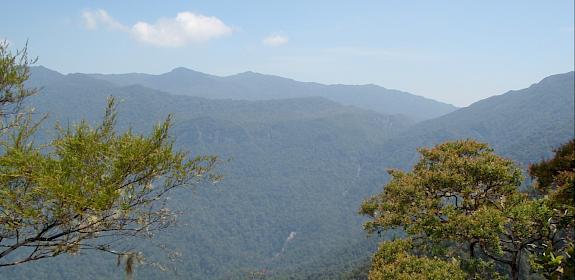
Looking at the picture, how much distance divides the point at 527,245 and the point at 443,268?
2.92 m

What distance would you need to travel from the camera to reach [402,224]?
14594mm

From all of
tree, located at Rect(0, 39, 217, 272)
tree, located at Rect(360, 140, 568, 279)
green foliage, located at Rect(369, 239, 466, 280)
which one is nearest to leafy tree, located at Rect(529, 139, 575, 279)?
tree, located at Rect(360, 140, 568, 279)

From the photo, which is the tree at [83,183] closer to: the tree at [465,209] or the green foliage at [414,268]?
the green foliage at [414,268]

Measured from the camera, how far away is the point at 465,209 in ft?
47.2

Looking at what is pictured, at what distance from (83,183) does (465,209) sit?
→ 11.3m

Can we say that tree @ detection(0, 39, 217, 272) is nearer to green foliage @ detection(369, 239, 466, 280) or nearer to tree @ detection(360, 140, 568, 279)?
green foliage @ detection(369, 239, 466, 280)

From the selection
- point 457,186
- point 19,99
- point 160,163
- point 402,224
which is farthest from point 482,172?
point 19,99

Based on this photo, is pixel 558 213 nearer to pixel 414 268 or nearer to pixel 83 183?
pixel 414 268

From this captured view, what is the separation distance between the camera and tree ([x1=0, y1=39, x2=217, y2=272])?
25.9ft

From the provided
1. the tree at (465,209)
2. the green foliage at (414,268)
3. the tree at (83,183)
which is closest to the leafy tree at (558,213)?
the tree at (465,209)

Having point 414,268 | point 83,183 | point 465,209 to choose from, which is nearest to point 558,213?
point 465,209

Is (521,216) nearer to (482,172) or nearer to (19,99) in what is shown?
(482,172)

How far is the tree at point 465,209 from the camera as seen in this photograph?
38.7 ft

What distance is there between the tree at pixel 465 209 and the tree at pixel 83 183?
7211 millimetres
